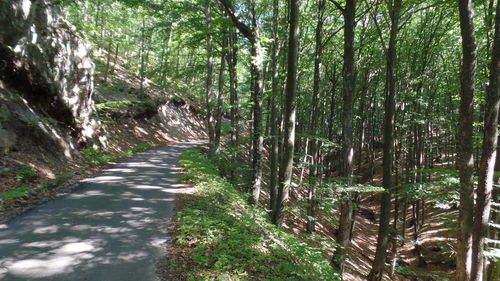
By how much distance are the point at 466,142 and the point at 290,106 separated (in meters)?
4.23

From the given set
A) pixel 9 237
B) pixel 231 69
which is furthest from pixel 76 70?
pixel 9 237

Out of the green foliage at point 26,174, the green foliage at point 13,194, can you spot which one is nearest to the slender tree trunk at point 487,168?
the green foliage at point 13,194

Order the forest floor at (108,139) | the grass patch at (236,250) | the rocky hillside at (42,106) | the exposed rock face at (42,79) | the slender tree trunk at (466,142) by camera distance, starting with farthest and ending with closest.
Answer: the exposed rock face at (42,79), the rocky hillside at (42,106), the forest floor at (108,139), the slender tree trunk at (466,142), the grass patch at (236,250)

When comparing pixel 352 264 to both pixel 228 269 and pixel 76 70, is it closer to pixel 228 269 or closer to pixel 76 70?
pixel 228 269

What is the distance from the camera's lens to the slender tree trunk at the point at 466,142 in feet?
18.1

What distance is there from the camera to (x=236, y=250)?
15.7 feet

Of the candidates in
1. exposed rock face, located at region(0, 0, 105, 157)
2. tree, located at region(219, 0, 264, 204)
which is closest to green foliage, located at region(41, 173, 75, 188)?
exposed rock face, located at region(0, 0, 105, 157)

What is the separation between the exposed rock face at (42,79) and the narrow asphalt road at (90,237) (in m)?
3.89

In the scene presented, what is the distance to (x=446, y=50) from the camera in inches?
755

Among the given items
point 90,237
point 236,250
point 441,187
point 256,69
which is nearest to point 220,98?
point 256,69

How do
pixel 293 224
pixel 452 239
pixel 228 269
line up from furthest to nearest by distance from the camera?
pixel 293 224 < pixel 452 239 < pixel 228 269

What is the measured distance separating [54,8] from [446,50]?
24.2m

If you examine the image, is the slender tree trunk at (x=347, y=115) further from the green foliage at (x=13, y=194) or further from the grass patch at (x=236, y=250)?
the green foliage at (x=13, y=194)

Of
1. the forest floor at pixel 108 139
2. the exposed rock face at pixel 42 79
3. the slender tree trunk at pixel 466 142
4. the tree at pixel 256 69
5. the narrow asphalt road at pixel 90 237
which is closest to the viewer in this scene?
the narrow asphalt road at pixel 90 237
